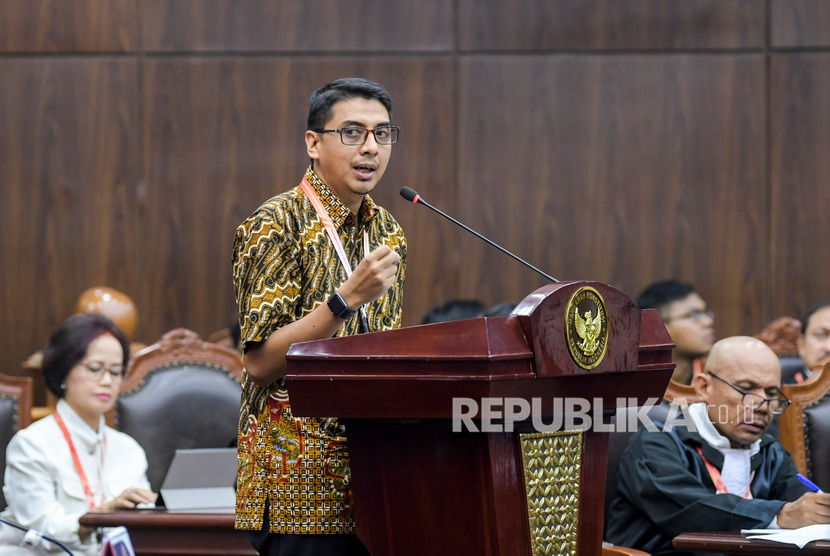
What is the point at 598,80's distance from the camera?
550 centimetres

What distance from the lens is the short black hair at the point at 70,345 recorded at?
316cm

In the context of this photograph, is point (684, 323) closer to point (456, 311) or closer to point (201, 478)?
point (456, 311)

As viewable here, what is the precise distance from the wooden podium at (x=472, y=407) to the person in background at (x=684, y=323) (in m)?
2.76

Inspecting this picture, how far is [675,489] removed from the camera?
2.64m

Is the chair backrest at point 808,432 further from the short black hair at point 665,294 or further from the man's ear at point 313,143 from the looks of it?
the man's ear at point 313,143

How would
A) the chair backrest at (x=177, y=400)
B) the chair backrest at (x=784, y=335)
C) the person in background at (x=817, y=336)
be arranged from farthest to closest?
the chair backrest at (x=784, y=335) → the person in background at (x=817, y=336) → the chair backrest at (x=177, y=400)

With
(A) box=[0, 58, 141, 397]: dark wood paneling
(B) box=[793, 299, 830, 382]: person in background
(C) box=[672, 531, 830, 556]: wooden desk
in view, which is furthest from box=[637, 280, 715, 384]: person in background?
(A) box=[0, 58, 141, 397]: dark wood paneling

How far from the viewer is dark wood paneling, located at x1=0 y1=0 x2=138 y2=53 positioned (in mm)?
5359

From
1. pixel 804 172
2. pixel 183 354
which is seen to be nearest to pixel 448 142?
pixel 804 172

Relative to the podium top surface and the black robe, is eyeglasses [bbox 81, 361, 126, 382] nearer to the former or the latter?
the black robe

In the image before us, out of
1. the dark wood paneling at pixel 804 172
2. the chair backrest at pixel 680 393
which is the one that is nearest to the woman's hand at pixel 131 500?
the chair backrest at pixel 680 393

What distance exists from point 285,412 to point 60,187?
13.6 ft

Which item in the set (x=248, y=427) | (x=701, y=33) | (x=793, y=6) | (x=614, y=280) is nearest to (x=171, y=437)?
(x=248, y=427)

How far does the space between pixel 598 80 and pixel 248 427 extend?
4.23m
